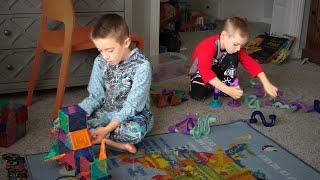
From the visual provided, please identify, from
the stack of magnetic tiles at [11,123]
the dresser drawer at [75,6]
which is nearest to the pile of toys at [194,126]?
the stack of magnetic tiles at [11,123]

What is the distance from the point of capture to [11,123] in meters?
1.52

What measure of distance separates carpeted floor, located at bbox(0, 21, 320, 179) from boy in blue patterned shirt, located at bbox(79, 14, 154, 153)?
0.19 meters

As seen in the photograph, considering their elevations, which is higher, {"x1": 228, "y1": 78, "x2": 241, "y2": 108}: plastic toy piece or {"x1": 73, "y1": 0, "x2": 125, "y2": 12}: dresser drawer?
{"x1": 73, "y1": 0, "x2": 125, "y2": 12}: dresser drawer

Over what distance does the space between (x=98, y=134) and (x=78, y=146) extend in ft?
0.54

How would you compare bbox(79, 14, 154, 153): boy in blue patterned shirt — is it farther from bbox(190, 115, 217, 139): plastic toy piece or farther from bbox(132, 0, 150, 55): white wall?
bbox(132, 0, 150, 55): white wall

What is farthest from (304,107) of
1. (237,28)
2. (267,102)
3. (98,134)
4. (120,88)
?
(98,134)

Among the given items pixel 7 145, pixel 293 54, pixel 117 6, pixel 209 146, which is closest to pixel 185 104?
pixel 209 146

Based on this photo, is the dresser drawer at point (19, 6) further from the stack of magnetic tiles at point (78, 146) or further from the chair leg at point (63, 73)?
the stack of magnetic tiles at point (78, 146)

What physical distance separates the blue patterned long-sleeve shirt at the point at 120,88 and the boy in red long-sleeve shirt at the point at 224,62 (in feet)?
1.24

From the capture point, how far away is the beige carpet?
1.54m

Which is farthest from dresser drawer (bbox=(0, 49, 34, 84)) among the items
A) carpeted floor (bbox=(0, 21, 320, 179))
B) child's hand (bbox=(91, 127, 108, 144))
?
child's hand (bbox=(91, 127, 108, 144))

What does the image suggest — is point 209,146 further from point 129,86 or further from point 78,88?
point 78,88

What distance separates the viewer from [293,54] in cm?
284

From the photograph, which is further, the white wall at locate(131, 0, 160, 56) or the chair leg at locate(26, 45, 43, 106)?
the white wall at locate(131, 0, 160, 56)
